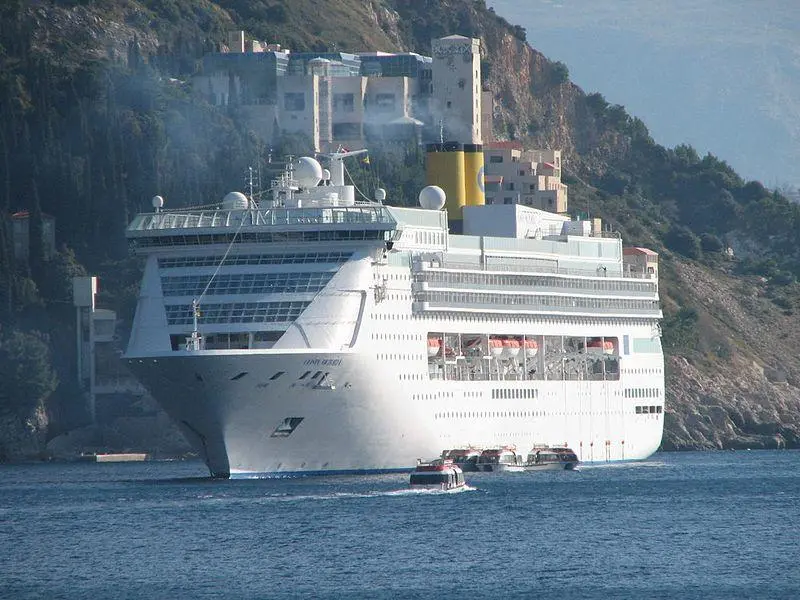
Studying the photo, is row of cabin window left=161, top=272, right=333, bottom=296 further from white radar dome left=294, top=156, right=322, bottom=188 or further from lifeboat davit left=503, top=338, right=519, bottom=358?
lifeboat davit left=503, top=338, right=519, bottom=358

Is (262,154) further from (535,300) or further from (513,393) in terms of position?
(513,393)

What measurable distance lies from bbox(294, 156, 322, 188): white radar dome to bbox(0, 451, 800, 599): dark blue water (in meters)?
12.9

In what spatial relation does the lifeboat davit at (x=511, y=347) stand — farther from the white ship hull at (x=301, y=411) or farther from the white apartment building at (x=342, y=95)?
the white apartment building at (x=342, y=95)

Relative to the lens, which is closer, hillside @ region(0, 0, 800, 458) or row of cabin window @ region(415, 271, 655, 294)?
row of cabin window @ region(415, 271, 655, 294)

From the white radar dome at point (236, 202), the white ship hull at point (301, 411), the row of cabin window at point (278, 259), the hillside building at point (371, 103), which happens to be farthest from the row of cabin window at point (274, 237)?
the hillside building at point (371, 103)

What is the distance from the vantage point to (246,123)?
155 m

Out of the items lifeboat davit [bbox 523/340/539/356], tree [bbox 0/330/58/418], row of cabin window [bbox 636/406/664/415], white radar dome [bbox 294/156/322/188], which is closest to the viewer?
white radar dome [bbox 294/156/322/188]

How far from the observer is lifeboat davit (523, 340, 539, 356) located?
101m

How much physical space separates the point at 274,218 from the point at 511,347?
52.9 feet

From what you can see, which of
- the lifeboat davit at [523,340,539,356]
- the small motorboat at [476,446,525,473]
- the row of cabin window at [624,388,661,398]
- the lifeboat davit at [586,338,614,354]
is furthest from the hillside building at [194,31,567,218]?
the small motorboat at [476,446,525,473]

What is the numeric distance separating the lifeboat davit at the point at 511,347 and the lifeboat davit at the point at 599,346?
6606mm

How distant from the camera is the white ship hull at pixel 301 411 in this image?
273ft

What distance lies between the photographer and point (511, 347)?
100 m

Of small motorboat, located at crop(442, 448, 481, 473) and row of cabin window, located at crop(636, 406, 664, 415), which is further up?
row of cabin window, located at crop(636, 406, 664, 415)
